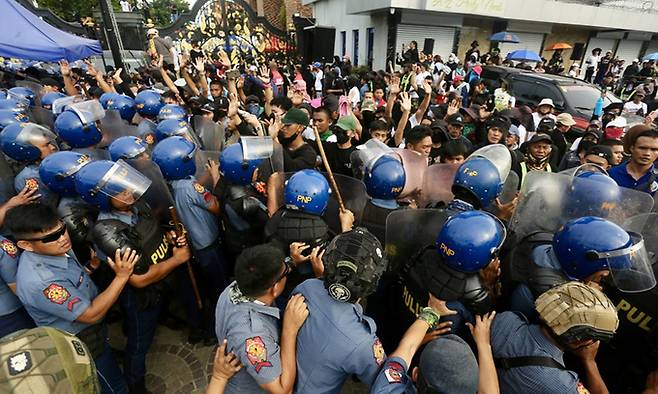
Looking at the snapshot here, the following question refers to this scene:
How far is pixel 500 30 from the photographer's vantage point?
19359 mm

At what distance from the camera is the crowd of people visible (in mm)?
1493

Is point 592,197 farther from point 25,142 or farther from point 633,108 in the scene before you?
point 633,108

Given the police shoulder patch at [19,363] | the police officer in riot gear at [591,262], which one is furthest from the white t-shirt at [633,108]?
the police shoulder patch at [19,363]

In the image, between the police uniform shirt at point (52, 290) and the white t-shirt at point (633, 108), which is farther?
the white t-shirt at point (633, 108)

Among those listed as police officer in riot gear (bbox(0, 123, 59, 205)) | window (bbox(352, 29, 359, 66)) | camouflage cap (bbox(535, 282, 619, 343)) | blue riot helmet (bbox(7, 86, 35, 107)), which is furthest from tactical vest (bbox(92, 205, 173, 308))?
window (bbox(352, 29, 359, 66))

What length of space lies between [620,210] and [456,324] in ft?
5.04

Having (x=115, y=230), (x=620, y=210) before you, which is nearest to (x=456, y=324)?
(x=620, y=210)

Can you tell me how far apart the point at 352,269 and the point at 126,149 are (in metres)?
2.82

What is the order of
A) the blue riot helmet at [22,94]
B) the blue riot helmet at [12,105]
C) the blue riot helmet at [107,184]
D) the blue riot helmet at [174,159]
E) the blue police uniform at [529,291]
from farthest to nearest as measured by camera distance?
the blue riot helmet at [22,94], the blue riot helmet at [12,105], the blue riot helmet at [174,159], the blue riot helmet at [107,184], the blue police uniform at [529,291]

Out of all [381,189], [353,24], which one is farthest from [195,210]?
[353,24]

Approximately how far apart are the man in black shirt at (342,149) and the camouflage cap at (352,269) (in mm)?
2439

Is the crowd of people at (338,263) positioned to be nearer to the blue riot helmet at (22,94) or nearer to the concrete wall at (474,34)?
the blue riot helmet at (22,94)

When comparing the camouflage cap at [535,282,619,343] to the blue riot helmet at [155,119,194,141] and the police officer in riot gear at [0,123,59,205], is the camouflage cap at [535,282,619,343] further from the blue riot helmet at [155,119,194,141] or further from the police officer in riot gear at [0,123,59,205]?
the police officer in riot gear at [0,123,59,205]

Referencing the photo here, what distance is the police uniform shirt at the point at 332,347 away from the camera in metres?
1.50
